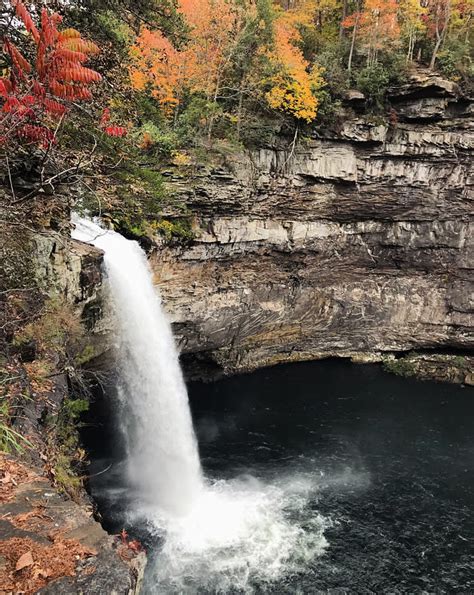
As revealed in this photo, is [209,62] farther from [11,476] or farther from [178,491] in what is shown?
[11,476]

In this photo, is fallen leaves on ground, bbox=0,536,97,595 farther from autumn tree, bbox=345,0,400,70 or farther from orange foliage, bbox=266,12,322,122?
autumn tree, bbox=345,0,400,70

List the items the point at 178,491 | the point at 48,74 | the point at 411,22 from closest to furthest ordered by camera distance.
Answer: the point at 48,74, the point at 178,491, the point at 411,22

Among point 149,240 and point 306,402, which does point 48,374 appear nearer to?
point 149,240

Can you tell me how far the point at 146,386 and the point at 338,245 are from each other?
49.3 ft

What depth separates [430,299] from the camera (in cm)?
2705

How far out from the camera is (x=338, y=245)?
1013 inches

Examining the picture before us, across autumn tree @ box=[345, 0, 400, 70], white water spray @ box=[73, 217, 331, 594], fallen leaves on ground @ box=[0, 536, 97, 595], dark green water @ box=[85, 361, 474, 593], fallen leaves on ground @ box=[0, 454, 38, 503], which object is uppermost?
autumn tree @ box=[345, 0, 400, 70]

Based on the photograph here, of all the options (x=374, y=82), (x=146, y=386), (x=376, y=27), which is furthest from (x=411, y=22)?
(x=146, y=386)

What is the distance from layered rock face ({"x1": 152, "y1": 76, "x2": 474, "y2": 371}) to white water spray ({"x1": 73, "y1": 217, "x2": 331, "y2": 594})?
4279mm

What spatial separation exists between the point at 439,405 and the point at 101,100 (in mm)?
23001

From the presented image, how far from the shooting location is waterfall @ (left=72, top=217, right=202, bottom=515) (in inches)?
597

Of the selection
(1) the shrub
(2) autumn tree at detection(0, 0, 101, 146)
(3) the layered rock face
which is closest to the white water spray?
(3) the layered rock face

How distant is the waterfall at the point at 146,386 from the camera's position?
15.2 metres

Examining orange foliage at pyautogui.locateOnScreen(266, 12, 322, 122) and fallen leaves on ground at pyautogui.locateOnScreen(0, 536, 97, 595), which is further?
orange foliage at pyautogui.locateOnScreen(266, 12, 322, 122)
